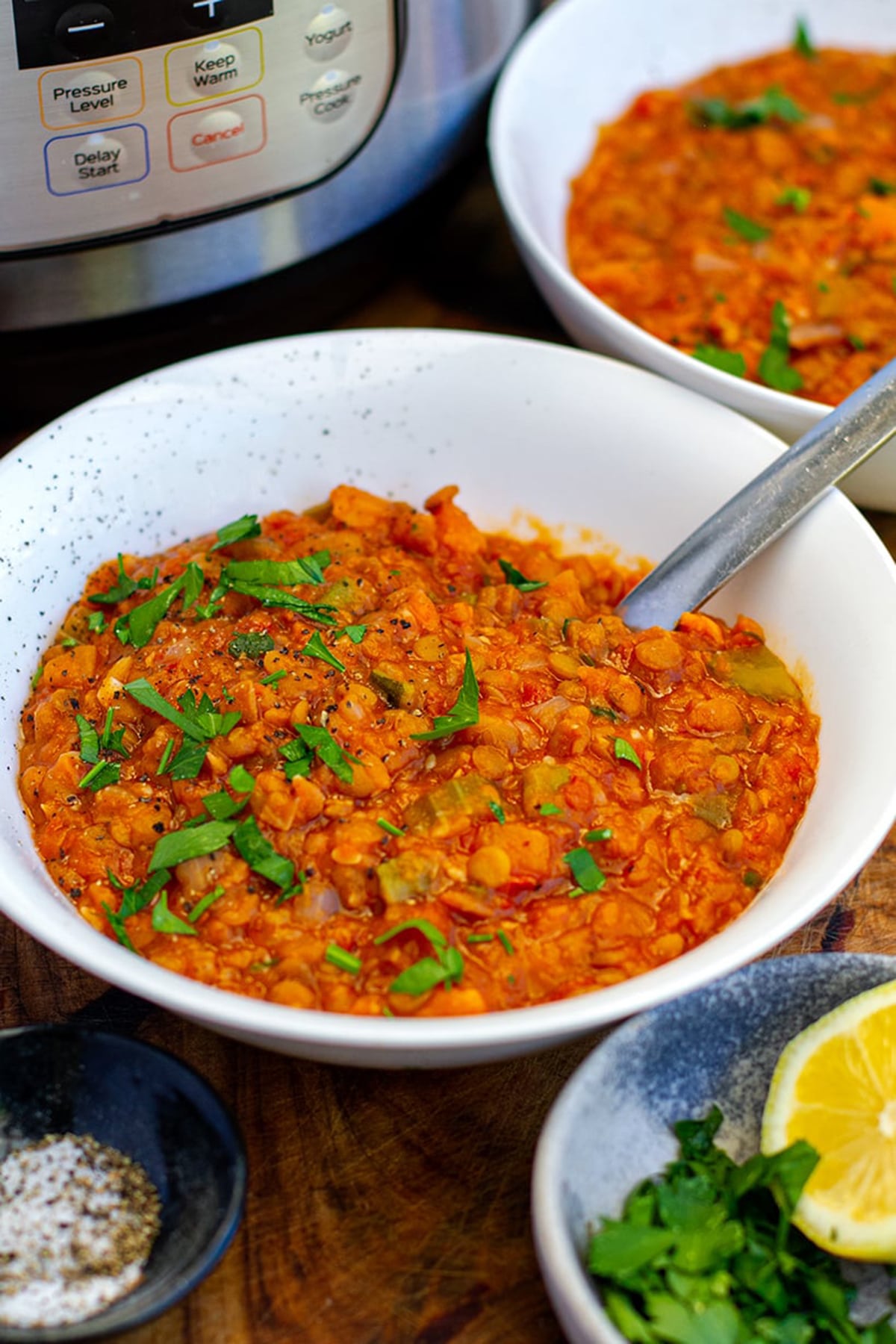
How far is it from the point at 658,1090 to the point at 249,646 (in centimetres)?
82

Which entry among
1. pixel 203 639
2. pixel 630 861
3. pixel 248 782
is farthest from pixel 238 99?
pixel 630 861

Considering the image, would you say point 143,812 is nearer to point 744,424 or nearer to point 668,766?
point 668,766

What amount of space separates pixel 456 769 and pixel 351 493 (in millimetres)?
682

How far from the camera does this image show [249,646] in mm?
2025

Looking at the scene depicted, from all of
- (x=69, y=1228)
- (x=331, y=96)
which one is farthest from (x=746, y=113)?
(x=69, y=1228)

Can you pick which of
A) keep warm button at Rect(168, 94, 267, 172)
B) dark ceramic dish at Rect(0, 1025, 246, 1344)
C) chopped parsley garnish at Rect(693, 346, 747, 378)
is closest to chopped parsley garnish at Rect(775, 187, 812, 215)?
chopped parsley garnish at Rect(693, 346, 747, 378)

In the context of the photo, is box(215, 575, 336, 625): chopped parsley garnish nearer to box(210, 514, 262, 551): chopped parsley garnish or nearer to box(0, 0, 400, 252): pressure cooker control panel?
box(210, 514, 262, 551): chopped parsley garnish

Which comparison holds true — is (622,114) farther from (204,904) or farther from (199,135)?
(204,904)

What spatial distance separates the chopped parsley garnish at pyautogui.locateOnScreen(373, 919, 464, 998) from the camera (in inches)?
66.1

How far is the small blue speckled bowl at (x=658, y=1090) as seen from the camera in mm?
1528

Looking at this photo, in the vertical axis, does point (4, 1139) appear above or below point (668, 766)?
below

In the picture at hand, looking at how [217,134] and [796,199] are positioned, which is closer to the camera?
[217,134]

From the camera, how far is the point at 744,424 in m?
2.39

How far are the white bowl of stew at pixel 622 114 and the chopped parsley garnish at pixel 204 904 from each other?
1.28 metres
